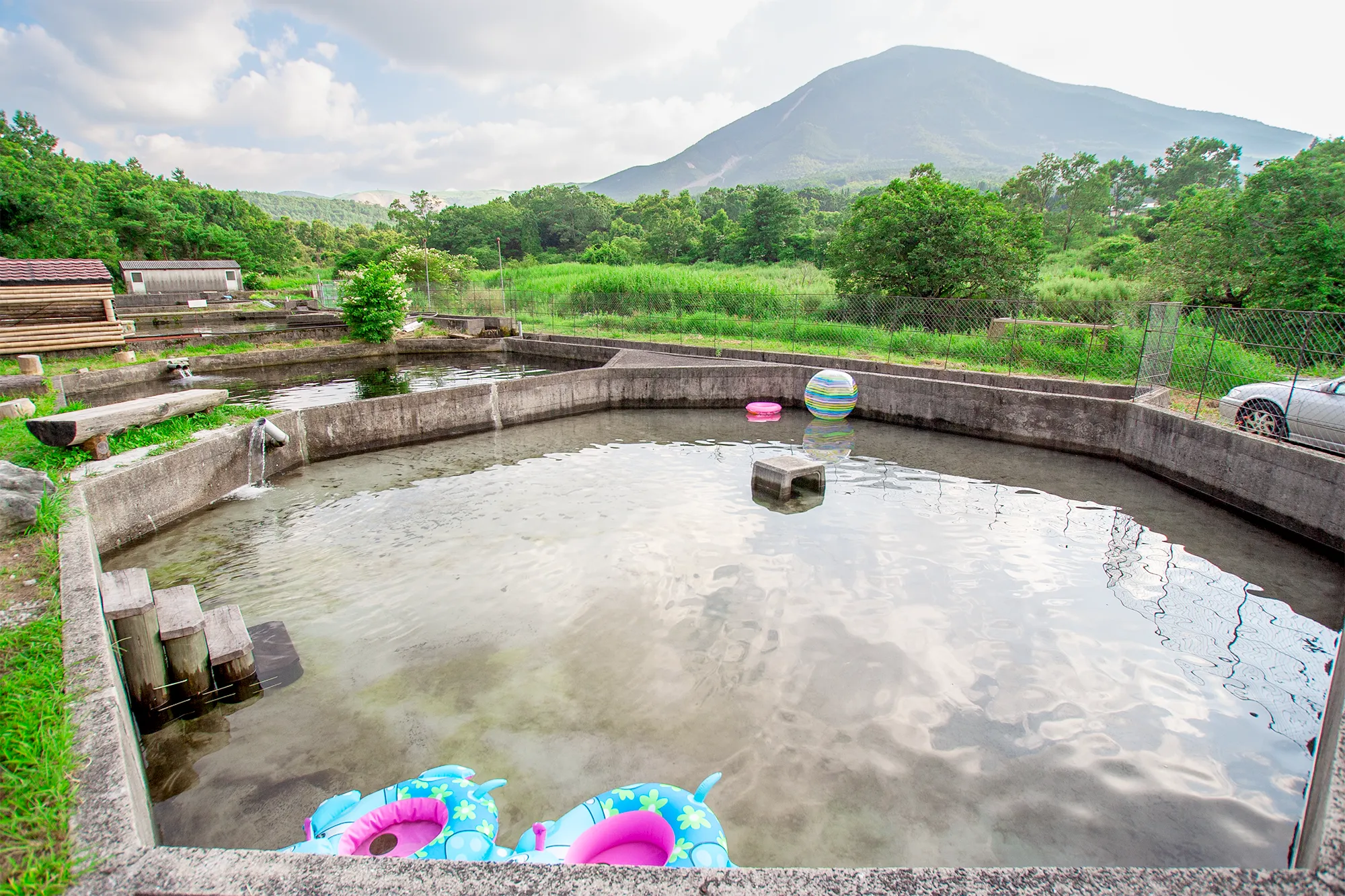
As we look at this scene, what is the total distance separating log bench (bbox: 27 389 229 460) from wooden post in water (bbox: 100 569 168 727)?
4.40 metres

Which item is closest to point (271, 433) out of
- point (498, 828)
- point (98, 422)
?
point (98, 422)

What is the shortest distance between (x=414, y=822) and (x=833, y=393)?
11955 mm

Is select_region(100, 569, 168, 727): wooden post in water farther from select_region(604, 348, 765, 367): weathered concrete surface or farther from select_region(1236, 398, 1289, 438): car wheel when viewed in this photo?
select_region(1236, 398, 1289, 438): car wheel

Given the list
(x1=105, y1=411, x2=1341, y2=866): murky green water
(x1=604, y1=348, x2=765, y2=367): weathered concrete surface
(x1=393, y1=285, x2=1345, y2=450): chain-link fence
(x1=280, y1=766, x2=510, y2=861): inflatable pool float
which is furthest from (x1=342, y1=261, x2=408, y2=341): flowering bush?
(x1=280, y1=766, x2=510, y2=861): inflatable pool float

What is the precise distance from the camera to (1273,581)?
714cm

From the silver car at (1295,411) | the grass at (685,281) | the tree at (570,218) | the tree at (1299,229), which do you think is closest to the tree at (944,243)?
the grass at (685,281)

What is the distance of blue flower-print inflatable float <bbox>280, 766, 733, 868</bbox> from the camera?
3.35m

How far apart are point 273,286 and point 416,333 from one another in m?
36.6

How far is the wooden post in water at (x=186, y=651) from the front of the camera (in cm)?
485

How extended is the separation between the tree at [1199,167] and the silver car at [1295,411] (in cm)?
7055

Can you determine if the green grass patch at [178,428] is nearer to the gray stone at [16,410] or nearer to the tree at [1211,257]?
the gray stone at [16,410]

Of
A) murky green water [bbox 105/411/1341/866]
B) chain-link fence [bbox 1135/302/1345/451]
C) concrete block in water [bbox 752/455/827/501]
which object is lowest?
murky green water [bbox 105/411/1341/866]

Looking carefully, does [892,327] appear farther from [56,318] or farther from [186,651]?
[56,318]

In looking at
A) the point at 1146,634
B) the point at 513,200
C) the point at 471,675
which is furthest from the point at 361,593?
the point at 513,200
